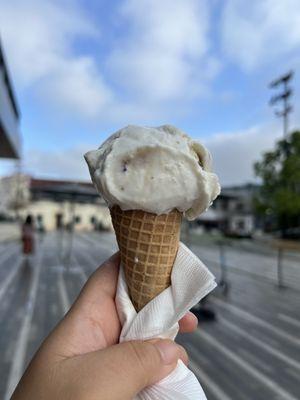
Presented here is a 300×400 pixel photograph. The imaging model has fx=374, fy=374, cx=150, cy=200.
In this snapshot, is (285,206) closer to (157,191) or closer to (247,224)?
(157,191)

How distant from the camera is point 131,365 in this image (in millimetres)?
1341

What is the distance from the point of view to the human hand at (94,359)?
1.23 metres

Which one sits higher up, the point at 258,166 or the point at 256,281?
the point at 258,166

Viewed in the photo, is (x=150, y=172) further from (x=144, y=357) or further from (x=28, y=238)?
(x=28, y=238)

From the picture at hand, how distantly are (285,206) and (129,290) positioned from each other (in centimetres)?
2251

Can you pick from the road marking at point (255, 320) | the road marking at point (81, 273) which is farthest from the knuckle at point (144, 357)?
the road marking at point (81, 273)

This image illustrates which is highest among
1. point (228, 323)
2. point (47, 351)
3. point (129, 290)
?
point (129, 290)

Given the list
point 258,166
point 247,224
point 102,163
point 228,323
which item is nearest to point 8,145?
point 228,323

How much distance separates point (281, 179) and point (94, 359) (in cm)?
2446

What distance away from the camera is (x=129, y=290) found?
5.63 feet

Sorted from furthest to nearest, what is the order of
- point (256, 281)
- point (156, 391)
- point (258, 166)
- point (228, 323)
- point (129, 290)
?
point (258, 166) → point (256, 281) → point (228, 323) → point (129, 290) → point (156, 391)

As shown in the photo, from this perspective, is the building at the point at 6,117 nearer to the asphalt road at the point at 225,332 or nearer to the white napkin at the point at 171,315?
the asphalt road at the point at 225,332

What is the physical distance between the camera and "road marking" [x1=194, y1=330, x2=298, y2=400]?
3.98 m

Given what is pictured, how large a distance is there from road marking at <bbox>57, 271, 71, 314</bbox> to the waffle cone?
5.14 m
